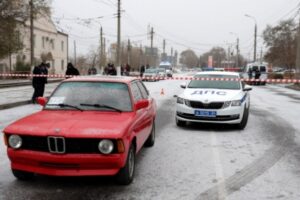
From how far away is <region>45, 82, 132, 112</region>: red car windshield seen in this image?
612 centimetres

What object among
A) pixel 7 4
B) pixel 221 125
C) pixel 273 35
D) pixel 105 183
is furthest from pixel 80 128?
pixel 273 35

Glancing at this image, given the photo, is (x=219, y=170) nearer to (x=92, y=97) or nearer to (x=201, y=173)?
(x=201, y=173)

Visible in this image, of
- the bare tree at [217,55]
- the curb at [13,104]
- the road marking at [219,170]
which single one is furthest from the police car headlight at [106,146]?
the bare tree at [217,55]

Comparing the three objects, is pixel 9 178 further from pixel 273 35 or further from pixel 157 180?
pixel 273 35

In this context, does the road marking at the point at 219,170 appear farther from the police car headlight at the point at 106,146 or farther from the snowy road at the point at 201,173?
the police car headlight at the point at 106,146

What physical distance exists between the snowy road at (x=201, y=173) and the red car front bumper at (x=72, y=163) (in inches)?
12.6

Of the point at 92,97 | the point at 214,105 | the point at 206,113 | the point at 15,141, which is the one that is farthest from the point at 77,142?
the point at 214,105

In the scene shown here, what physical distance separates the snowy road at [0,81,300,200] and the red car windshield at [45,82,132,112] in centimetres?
109

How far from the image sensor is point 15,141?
517 cm

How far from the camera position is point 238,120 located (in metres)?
9.96

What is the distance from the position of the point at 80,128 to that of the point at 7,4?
102 ft

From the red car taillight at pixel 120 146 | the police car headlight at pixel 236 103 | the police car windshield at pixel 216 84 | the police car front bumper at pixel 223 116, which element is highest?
the police car windshield at pixel 216 84

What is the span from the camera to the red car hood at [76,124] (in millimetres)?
5004

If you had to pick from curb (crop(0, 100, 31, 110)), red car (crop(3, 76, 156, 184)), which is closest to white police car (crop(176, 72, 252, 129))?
red car (crop(3, 76, 156, 184))
